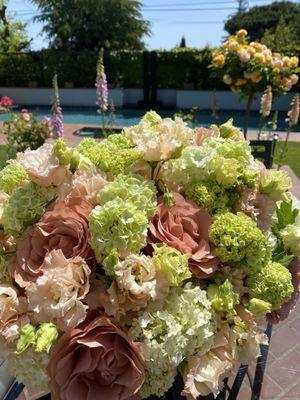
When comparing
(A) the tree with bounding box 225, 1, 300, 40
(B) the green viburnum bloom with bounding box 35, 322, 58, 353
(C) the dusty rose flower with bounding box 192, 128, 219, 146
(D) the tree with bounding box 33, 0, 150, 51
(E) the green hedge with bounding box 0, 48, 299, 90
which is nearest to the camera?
(B) the green viburnum bloom with bounding box 35, 322, 58, 353

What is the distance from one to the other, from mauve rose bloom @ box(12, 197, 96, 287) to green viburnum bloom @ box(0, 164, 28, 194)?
0.66 feet

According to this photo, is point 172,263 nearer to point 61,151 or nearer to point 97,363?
point 97,363

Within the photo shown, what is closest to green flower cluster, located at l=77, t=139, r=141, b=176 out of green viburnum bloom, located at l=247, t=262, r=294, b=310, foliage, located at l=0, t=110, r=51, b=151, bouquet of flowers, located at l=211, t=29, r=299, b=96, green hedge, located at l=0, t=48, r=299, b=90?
green viburnum bloom, located at l=247, t=262, r=294, b=310

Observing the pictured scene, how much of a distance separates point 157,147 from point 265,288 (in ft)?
1.56

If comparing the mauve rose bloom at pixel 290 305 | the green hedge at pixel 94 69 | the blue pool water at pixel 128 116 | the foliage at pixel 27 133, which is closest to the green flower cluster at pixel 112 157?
the mauve rose bloom at pixel 290 305

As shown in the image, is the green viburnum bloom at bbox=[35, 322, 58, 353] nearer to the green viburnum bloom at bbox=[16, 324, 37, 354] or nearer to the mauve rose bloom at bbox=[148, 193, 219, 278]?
the green viburnum bloom at bbox=[16, 324, 37, 354]

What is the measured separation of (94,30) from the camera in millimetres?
23406

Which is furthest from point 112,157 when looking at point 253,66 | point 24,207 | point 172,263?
point 253,66

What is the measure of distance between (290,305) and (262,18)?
40951 mm

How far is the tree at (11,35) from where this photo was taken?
24.9m

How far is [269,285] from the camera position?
1.09m

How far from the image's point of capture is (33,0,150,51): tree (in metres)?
23.5

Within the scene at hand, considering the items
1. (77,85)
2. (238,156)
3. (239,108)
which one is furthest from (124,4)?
(238,156)

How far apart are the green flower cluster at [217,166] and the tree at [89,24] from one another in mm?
23798
